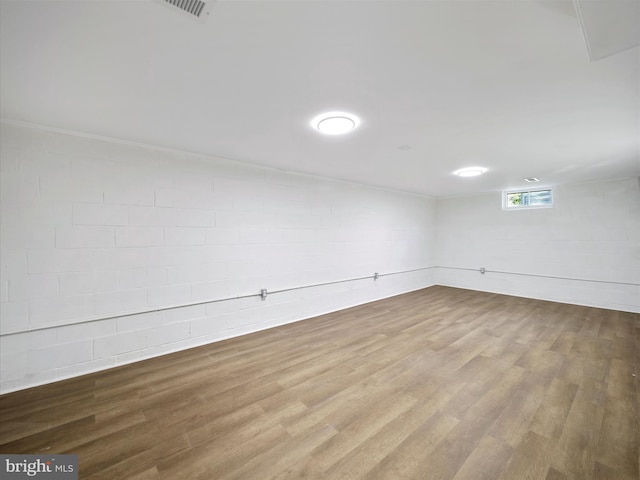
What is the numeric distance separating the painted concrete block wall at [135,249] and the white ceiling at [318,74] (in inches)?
15.8

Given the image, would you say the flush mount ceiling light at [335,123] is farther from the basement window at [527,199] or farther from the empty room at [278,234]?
the basement window at [527,199]

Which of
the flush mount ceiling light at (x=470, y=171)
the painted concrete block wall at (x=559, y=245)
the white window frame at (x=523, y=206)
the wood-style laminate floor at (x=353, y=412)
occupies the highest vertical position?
the flush mount ceiling light at (x=470, y=171)

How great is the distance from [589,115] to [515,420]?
2.62 m

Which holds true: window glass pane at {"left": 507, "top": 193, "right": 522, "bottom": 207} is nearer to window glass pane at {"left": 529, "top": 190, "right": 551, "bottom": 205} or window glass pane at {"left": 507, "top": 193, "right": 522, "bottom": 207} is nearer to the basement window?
the basement window

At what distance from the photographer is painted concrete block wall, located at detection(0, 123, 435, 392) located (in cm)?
Answer: 233

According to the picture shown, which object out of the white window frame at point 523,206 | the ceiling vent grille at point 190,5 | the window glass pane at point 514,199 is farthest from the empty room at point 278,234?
the window glass pane at point 514,199

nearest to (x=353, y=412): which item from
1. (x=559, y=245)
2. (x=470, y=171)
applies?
(x=470, y=171)

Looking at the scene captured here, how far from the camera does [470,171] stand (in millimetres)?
4184

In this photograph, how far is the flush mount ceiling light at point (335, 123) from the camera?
2.23 metres

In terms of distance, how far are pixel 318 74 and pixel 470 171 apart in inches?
140

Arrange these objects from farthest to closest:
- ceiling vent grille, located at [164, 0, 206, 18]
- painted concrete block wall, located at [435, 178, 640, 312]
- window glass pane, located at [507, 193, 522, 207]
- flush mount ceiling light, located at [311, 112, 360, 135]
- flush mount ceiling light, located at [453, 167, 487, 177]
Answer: window glass pane, located at [507, 193, 522, 207]
painted concrete block wall, located at [435, 178, 640, 312]
flush mount ceiling light, located at [453, 167, 487, 177]
flush mount ceiling light, located at [311, 112, 360, 135]
ceiling vent grille, located at [164, 0, 206, 18]

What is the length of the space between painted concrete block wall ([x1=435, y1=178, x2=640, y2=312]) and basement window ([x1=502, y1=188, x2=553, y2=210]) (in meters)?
0.13

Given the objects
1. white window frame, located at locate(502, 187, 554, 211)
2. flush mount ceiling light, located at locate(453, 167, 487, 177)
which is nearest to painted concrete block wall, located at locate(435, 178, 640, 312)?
white window frame, located at locate(502, 187, 554, 211)

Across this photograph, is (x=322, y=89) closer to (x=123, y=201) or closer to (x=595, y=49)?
(x=595, y=49)
